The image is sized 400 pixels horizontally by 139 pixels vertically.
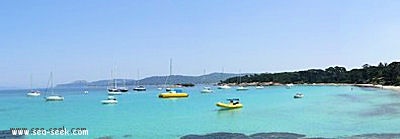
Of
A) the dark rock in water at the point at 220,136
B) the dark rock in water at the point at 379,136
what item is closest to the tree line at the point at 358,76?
the dark rock in water at the point at 379,136

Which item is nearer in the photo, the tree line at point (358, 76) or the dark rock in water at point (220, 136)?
the dark rock in water at point (220, 136)

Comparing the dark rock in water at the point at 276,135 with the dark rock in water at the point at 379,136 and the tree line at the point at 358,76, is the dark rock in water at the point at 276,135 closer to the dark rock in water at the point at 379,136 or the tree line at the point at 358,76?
the dark rock in water at the point at 379,136

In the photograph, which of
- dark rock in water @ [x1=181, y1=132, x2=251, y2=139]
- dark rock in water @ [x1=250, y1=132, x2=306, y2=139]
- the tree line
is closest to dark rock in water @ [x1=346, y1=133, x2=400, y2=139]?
dark rock in water @ [x1=250, y1=132, x2=306, y2=139]

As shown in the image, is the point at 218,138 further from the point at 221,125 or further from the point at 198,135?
the point at 221,125

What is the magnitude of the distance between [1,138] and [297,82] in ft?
577

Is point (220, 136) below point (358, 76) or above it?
below

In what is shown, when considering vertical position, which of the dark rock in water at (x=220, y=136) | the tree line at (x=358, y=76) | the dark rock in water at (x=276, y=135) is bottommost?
the dark rock in water at (x=220, y=136)

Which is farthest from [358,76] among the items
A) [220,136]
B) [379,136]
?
[220,136]

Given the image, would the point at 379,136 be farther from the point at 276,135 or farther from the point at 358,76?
the point at 358,76

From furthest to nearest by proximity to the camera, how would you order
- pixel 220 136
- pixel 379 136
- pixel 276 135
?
pixel 220 136 < pixel 276 135 < pixel 379 136

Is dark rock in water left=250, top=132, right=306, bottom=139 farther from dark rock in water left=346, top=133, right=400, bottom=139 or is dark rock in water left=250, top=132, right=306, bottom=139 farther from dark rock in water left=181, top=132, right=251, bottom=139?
dark rock in water left=346, top=133, right=400, bottom=139

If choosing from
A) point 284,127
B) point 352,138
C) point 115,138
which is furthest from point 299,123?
point 115,138

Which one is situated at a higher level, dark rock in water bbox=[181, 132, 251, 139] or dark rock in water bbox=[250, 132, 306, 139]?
dark rock in water bbox=[250, 132, 306, 139]

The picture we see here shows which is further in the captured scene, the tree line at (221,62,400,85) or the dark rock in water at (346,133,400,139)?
the tree line at (221,62,400,85)
